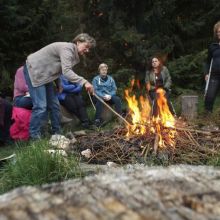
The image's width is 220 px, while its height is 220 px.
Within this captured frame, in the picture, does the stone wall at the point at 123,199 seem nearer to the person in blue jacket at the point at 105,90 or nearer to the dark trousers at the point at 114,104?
the dark trousers at the point at 114,104

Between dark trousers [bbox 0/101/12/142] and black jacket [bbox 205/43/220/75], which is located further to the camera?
black jacket [bbox 205/43/220/75]

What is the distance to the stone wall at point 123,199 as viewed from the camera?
1.70 metres

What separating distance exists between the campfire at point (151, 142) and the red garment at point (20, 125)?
1.37 m

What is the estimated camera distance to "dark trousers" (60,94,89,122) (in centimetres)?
906

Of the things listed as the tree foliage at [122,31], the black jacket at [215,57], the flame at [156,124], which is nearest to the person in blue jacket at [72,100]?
the flame at [156,124]

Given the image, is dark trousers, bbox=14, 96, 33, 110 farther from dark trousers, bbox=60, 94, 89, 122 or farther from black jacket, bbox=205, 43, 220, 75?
black jacket, bbox=205, 43, 220, 75

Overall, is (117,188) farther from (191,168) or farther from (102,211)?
(191,168)

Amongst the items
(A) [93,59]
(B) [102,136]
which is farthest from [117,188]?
(A) [93,59]

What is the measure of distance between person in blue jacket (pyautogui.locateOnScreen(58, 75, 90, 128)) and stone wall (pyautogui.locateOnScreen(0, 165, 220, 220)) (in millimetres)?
7011

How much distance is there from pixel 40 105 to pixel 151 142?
75.4 inches

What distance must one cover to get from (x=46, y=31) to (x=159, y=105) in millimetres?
6627

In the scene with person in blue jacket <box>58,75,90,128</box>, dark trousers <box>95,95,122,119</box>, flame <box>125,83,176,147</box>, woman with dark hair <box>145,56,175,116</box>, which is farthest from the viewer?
woman with dark hair <box>145,56,175,116</box>

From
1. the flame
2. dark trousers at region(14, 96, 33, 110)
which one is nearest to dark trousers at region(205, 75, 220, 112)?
the flame

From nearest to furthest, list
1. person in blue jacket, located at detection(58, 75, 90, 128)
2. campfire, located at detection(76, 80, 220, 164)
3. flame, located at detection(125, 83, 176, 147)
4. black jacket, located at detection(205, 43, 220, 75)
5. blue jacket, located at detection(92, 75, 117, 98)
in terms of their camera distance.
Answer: campfire, located at detection(76, 80, 220, 164) < flame, located at detection(125, 83, 176, 147) < black jacket, located at detection(205, 43, 220, 75) < person in blue jacket, located at detection(58, 75, 90, 128) < blue jacket, located at detection(92, 75, 117, 98)
